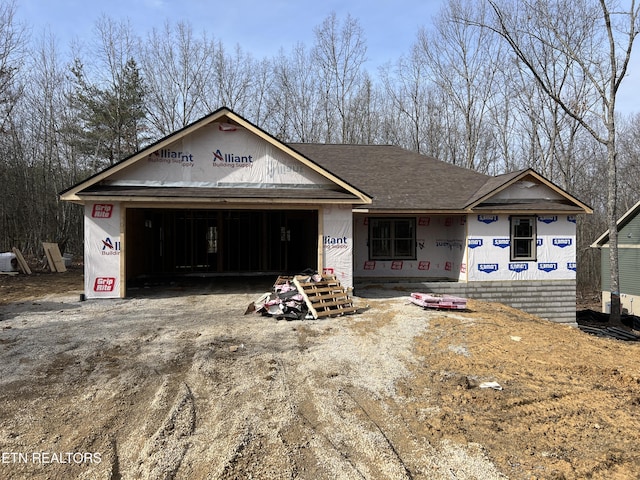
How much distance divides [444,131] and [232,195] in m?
25.9

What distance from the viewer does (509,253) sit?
43.9 ft

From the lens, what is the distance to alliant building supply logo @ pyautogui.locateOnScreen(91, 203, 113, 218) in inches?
396

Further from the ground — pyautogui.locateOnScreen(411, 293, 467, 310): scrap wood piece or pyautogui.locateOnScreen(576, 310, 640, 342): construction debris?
pyautogui.locateOnScreen(411, 293, 467, 310): scrap wood piece

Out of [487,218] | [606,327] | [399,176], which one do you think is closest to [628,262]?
[606,327]

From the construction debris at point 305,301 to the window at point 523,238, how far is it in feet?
23.6

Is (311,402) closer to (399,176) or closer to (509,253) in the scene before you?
(509,253)

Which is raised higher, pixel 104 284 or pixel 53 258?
pixel 53 258

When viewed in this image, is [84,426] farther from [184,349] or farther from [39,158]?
[39,158]

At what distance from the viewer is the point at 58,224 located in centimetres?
2359

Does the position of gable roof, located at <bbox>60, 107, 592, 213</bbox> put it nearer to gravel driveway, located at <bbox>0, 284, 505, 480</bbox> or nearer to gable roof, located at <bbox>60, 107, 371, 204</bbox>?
gable roof, located at <bbox>60, 107, 371, 204</bbox>

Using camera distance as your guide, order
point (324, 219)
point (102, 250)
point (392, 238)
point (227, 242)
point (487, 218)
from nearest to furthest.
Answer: point (102, 250)
point (324, 219)
point (487, 218)
point (392, 238)
point (227, 242)

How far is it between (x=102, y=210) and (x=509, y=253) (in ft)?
41.1

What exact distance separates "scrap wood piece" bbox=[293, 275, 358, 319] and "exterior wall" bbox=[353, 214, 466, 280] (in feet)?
15.6

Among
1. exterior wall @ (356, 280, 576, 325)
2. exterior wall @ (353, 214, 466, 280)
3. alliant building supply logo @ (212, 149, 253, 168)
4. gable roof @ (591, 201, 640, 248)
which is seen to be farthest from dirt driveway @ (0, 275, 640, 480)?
gable roof @ (591, 201, 640, 248)
